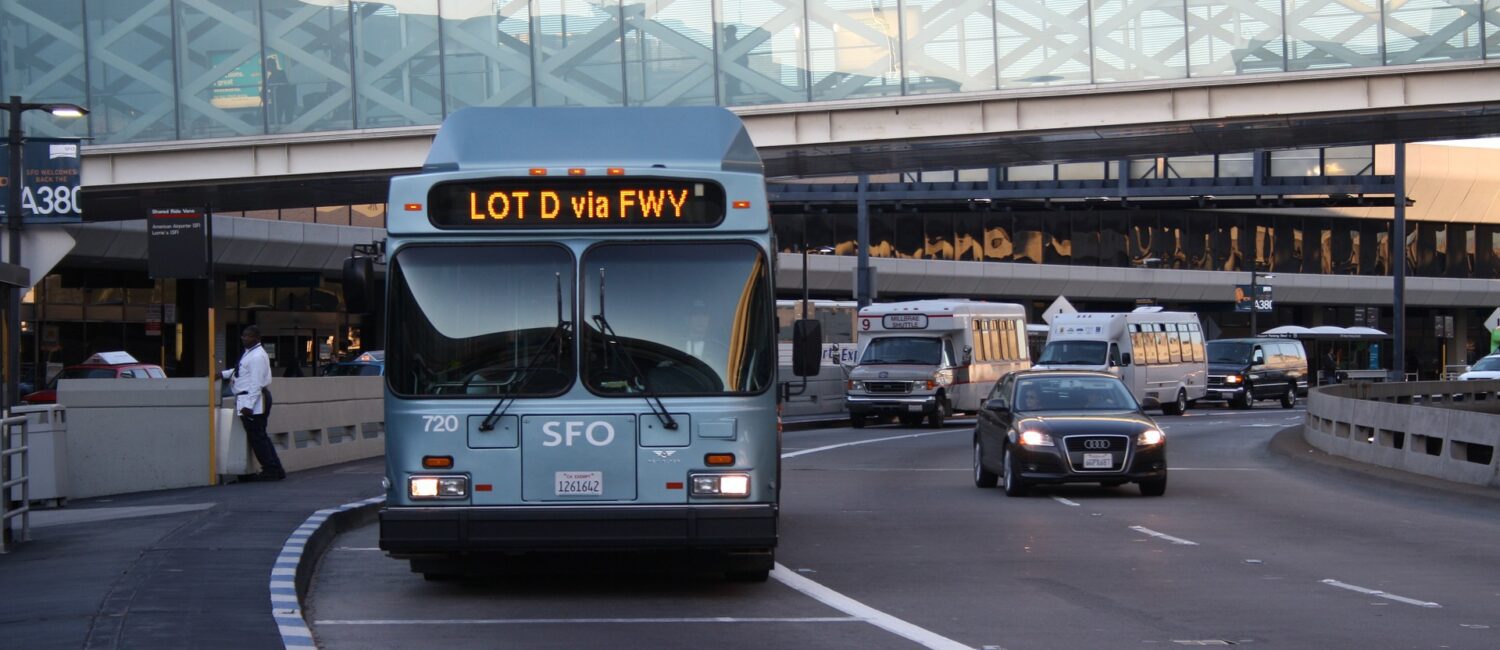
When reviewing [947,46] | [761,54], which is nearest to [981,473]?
[947,46]

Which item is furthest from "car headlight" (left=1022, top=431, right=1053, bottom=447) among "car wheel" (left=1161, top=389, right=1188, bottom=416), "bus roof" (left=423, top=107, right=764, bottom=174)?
"car wheel" (left=1161, top=389, right=1188, bottom=416)

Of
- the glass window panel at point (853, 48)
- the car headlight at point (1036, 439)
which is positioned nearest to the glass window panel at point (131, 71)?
the glass window panel at point (853, 48)

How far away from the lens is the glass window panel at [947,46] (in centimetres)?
3406

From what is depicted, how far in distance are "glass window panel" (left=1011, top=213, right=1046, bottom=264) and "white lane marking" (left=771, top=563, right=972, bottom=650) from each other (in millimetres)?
73550

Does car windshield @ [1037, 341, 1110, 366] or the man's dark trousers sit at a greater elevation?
car windshield @ [1037, 341, 1110, 366]

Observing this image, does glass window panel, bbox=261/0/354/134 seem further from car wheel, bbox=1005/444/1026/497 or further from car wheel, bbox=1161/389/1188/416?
car wheel, bbox=1161/389/1188/416

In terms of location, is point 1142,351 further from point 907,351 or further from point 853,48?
point 853,48

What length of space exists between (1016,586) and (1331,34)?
2303 cm

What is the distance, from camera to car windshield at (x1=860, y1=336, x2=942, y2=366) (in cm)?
4069

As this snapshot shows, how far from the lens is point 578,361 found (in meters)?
11.1

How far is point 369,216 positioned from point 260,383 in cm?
4497

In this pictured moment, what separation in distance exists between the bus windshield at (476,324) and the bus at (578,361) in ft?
0.03

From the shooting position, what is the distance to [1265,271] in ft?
290

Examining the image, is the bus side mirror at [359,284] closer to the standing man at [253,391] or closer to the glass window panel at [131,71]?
the standing man at [253,391]
